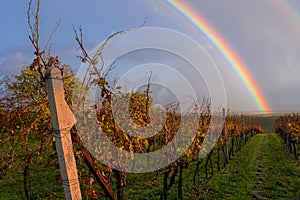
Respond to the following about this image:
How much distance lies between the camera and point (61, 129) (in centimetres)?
236

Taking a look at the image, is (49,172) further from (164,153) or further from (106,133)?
(106,133)

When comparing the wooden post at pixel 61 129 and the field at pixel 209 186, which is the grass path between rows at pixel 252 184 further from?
the wooden post at pixel 61 129

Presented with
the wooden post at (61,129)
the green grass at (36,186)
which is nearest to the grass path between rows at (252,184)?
the green grass at (36,186)

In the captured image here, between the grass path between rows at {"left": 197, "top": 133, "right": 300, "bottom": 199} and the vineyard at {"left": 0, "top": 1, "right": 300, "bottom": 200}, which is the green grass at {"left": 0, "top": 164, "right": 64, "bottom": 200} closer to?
the vineyard at {"left": 0, "top": 1, "right": 300, "bottom": 200}

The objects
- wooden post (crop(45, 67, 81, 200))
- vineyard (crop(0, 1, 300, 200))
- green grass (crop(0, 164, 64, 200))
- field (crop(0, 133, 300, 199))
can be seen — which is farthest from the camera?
green grass (crop(0, 164, 64, 200))

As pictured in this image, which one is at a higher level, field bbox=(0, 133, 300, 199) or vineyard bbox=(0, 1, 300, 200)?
vineyard bbox=(0, 1, 300, 200)

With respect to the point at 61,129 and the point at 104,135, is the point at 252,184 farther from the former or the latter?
the point at 61,129

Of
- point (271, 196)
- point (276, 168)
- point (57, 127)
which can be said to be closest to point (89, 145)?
point (57, 127)

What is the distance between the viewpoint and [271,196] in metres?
6.34

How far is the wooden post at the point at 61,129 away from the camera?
2.32 m

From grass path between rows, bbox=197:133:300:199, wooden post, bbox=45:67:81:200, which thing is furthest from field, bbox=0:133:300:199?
wooden post, bbox=45:67:81:200

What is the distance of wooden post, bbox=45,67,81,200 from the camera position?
2.32 metres

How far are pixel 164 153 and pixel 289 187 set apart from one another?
4210 mm

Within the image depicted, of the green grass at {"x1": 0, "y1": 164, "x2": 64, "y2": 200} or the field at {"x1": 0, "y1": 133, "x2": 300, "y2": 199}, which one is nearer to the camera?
the field at {"x1": 0, "y1": 133, "x2": 300, "y2": 199}
